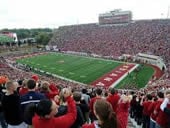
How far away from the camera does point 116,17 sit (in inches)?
2945

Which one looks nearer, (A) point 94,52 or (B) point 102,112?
(B) point 102,112

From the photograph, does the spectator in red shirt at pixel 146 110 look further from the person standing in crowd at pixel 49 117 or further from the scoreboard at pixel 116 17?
the scoreboard at pixel 116 17

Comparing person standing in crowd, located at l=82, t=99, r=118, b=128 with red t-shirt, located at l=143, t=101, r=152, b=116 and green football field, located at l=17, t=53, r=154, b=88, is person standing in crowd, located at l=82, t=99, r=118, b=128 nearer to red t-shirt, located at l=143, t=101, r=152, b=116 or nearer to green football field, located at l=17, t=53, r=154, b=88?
red t-shirt, located at l=143, t=101, r=152, b=116

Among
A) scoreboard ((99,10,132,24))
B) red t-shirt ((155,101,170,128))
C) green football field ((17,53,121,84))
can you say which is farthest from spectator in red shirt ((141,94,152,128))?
scoreboard ((99,10,132,24))

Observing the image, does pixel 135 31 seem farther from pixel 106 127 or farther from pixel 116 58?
pixel 106 127

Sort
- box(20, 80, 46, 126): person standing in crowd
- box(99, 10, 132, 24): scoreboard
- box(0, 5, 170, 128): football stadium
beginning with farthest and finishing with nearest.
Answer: box(99, 10, 132, 24): scoreboard → box(20, 80, 46, 126): person standing in crowd → box(0, 5, 170, 128): football stadium

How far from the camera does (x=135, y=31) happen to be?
63.9 m

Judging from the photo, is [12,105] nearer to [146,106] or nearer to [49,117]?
[49,117]

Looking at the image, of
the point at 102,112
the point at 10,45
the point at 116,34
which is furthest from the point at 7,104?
the point at 10,45

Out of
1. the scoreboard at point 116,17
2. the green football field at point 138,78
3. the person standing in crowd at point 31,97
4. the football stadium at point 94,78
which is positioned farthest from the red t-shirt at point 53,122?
the scoreboard at point 116,17

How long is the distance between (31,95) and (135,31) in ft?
198

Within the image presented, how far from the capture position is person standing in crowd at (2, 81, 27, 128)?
213 inches

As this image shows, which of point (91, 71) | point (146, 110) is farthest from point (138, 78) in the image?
point (146, 110)

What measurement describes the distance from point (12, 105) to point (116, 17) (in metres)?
71.4
